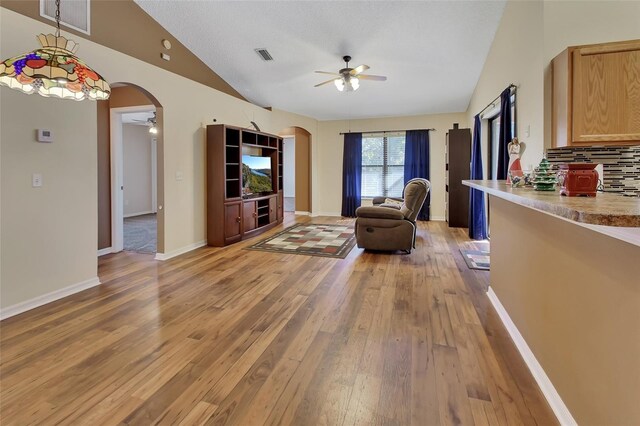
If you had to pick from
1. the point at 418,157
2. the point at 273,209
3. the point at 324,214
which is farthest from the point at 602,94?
the point at 324,214

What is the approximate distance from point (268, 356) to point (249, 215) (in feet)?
12.9

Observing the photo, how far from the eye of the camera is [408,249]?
472 cm

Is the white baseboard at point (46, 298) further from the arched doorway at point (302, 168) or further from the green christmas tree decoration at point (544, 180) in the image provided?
the arched doorway at point (302, 168)

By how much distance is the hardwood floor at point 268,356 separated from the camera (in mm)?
1623

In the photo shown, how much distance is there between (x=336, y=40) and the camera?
4465 mm

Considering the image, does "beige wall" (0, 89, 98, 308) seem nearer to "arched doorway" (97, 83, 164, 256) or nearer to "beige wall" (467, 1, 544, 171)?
"arched doorway" (97, 83, 164, 256)

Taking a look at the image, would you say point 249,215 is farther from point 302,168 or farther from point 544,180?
point 544,180

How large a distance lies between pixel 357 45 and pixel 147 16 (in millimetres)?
2735

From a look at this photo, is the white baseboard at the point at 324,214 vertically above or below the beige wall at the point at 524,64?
below

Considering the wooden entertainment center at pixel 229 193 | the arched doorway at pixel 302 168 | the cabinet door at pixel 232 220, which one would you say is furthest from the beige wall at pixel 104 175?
the arched doorway at pixel 302 168

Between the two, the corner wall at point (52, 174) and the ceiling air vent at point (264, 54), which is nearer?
the corner wall at point (52, 174)

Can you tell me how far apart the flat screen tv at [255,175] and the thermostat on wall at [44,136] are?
2971 mm

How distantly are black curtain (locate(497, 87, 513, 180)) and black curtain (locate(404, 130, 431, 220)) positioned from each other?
12.9 ft

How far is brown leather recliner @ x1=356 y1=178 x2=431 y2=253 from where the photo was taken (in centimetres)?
464
